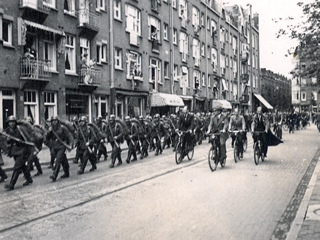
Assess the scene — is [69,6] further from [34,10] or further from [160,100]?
[160,100]

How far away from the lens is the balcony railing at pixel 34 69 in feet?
60.5

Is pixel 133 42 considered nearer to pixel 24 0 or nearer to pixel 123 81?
pixel 123 81

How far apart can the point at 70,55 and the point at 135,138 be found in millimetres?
9431

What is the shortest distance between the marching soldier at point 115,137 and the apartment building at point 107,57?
610 cm

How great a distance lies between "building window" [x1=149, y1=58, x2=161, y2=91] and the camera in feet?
106

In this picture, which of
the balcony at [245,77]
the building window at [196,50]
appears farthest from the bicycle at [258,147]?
the balcony at [245,77]

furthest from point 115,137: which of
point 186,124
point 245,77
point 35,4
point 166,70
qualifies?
point 245,77

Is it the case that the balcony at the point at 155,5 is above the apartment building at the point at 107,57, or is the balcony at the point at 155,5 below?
above

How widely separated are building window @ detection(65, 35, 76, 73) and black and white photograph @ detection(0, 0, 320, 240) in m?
0.08

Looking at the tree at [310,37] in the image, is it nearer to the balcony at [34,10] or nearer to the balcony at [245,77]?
the balcony at [34,10]

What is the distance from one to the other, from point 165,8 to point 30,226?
102 ft

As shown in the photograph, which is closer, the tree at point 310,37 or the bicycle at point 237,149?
the bicycle at point 237,149

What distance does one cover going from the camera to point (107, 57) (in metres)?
25.8

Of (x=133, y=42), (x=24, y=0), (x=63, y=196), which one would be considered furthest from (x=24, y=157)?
(x=133, y=42)
